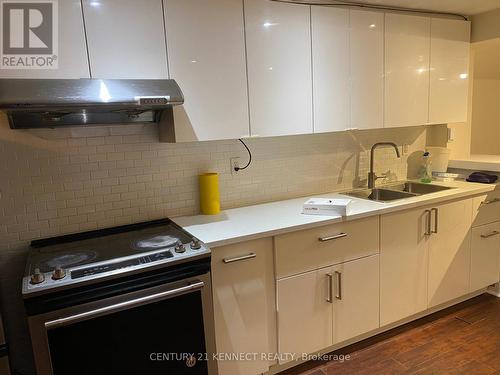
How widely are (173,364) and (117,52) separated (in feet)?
4.82

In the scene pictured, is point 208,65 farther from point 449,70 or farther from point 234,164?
point 449,70

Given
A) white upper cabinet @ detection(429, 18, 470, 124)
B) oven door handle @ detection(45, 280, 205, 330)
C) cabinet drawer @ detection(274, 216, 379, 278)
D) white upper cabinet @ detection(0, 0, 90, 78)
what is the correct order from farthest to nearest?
white upper cabinet @ detection(429, 18, 470, 124), cabinet drawer @ detection(274, 216, 379, 278), white upper cabinet @ detection(0, 0, 90, 78), oven door handle @ detection(45, 280, 205, 330)

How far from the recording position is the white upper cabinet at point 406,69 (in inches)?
97.7

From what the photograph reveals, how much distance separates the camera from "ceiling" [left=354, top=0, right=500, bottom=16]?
2392 millimetres

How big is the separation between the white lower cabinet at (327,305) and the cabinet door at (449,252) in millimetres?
533

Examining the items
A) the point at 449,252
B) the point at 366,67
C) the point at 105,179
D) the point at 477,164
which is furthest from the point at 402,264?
the point at 105,179

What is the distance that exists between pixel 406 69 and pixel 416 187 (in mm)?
941

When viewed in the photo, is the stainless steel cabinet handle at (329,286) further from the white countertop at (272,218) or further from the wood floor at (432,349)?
the wood floor at (432,349)

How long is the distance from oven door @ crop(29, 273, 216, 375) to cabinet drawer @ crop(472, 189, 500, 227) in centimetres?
211

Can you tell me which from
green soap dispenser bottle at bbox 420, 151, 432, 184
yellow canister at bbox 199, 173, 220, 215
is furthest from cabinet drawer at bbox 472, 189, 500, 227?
yellow canister at bbox 199, 173, 220, 215

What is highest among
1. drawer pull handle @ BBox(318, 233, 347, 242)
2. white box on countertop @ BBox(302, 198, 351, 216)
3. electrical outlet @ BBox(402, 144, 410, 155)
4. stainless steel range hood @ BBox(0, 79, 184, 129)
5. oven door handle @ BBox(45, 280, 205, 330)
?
stainless steel range hood @ BBox(0, 79, 184, 129)

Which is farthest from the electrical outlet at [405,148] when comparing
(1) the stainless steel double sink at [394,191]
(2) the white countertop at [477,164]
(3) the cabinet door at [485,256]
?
(3) the cabinet door at [485,256]

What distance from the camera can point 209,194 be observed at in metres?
2.25

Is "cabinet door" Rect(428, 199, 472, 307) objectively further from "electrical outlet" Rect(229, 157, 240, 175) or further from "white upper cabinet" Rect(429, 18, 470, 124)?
"electrical outlet" Rect(229, 157, 240, 175)
